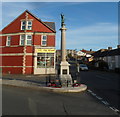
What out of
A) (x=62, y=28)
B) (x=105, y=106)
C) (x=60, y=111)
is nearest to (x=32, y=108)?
(x=60, y=111)

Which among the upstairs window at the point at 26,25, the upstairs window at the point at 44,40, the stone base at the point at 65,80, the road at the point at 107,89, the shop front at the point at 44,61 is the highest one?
the upstairs window at the point at 26,25

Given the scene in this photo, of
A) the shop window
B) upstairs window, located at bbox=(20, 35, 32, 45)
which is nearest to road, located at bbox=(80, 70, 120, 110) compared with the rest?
the shop window

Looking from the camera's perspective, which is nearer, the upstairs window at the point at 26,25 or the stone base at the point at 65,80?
the stone base at the point at 65,80

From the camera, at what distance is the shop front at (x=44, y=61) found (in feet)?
72.4

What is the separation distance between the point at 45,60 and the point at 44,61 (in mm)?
246

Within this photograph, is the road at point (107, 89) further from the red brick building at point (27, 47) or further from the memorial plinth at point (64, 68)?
the red brick building at point (27, 47)

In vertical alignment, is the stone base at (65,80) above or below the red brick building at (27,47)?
below

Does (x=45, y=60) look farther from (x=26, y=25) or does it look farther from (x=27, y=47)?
(x=26, y=25)

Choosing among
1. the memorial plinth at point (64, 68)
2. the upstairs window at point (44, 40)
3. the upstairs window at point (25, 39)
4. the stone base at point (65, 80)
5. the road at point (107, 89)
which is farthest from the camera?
the upstairs window at point (44, 40)

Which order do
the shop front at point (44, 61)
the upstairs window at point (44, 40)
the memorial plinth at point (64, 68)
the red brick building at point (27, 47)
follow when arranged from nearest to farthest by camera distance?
the memorial plinth at point (64, 68)
the shop front at point (44, 61)
the red brick building at point (27, 47)
the upstairs window at point (44, 40)

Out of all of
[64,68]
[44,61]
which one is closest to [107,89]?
[64,68]

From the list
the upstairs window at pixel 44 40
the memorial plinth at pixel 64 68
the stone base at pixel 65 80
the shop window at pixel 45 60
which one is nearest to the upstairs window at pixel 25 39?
the upstairs window at pixel 44 40

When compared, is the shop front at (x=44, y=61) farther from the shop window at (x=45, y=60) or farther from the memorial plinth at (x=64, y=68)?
the memorial plinth at (x=64, y=68)

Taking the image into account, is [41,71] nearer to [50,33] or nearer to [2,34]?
[50,33]
